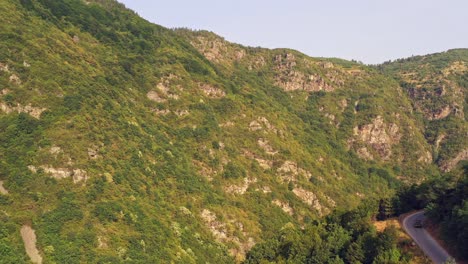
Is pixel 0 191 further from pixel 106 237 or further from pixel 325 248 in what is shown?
pixel 325 248

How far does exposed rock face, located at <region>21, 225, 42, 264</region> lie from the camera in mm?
146625

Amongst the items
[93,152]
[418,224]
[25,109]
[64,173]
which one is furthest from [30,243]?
[418,224]

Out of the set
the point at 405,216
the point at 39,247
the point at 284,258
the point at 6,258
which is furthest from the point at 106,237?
the point at 405,216

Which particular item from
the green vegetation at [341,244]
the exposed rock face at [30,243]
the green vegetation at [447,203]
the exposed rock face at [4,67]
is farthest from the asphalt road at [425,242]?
the exposed rock face at [4,67]

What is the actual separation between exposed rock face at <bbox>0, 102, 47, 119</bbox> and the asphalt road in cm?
13680

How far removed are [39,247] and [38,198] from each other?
20.6 metres

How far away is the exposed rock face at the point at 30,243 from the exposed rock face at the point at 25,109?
2036 inches

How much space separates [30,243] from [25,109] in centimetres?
6001

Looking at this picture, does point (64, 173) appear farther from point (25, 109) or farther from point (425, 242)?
point (425, 242)

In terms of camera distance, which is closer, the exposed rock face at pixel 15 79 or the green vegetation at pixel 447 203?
the green vegetation at pixel 447 203

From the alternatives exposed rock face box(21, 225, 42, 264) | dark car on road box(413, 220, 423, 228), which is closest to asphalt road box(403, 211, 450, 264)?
dark car on road box(413, 220, 423, 228)

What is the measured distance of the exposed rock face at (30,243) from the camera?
481 ft

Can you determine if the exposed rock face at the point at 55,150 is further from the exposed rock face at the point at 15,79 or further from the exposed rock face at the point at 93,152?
the exposed rock face at the point at 15,79

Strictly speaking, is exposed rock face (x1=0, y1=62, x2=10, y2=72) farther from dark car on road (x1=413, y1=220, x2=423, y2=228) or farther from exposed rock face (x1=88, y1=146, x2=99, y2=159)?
dark car on road (x1=413, y1=220, x2=423, y2=228)
